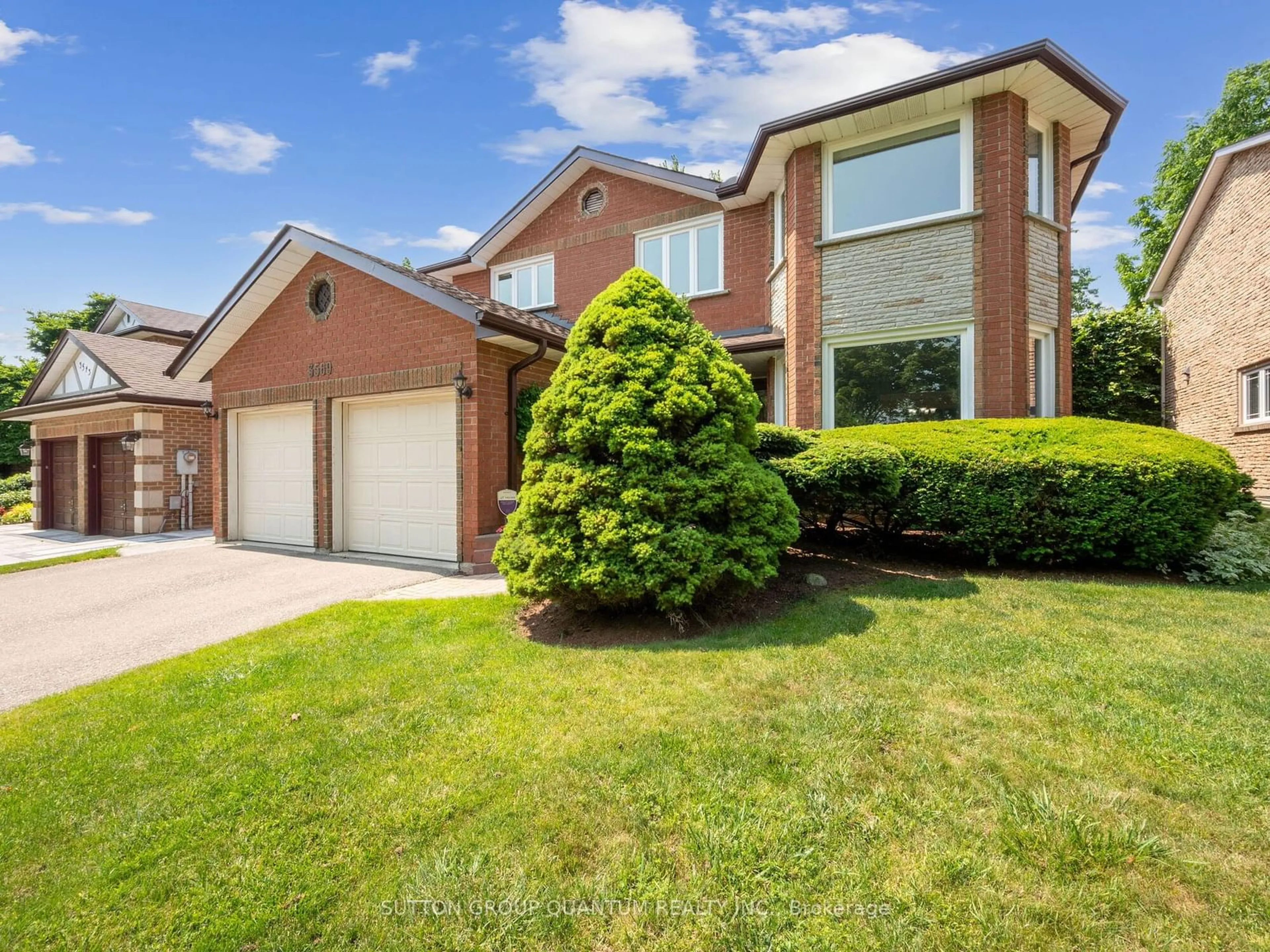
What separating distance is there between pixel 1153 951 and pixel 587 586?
11.8 feet

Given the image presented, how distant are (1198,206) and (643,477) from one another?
714 inches

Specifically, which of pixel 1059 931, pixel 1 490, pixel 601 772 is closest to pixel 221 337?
pixel 601 772

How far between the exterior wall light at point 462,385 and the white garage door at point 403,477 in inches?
17.7

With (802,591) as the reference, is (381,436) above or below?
above

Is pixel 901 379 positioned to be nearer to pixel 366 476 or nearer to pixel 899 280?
pixel 899 280

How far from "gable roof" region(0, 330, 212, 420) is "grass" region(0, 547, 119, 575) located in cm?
426

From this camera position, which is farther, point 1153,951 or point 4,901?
point 4,901

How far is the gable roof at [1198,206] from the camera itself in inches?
476

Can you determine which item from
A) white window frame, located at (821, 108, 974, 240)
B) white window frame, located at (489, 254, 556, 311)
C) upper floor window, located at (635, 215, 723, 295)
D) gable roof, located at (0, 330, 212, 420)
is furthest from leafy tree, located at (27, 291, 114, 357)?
white window frame, located at (821, 108, 974, 240)

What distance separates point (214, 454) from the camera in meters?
10.4

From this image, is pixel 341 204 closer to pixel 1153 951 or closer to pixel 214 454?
pixel 214 454

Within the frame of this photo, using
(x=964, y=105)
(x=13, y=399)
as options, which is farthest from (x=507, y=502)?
(x=13, y=399)

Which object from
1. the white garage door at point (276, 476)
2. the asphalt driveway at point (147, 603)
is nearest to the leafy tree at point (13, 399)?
the white garage door at point (276, 476)

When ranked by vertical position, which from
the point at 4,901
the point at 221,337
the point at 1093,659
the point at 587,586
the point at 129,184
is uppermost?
the point at 129,184
